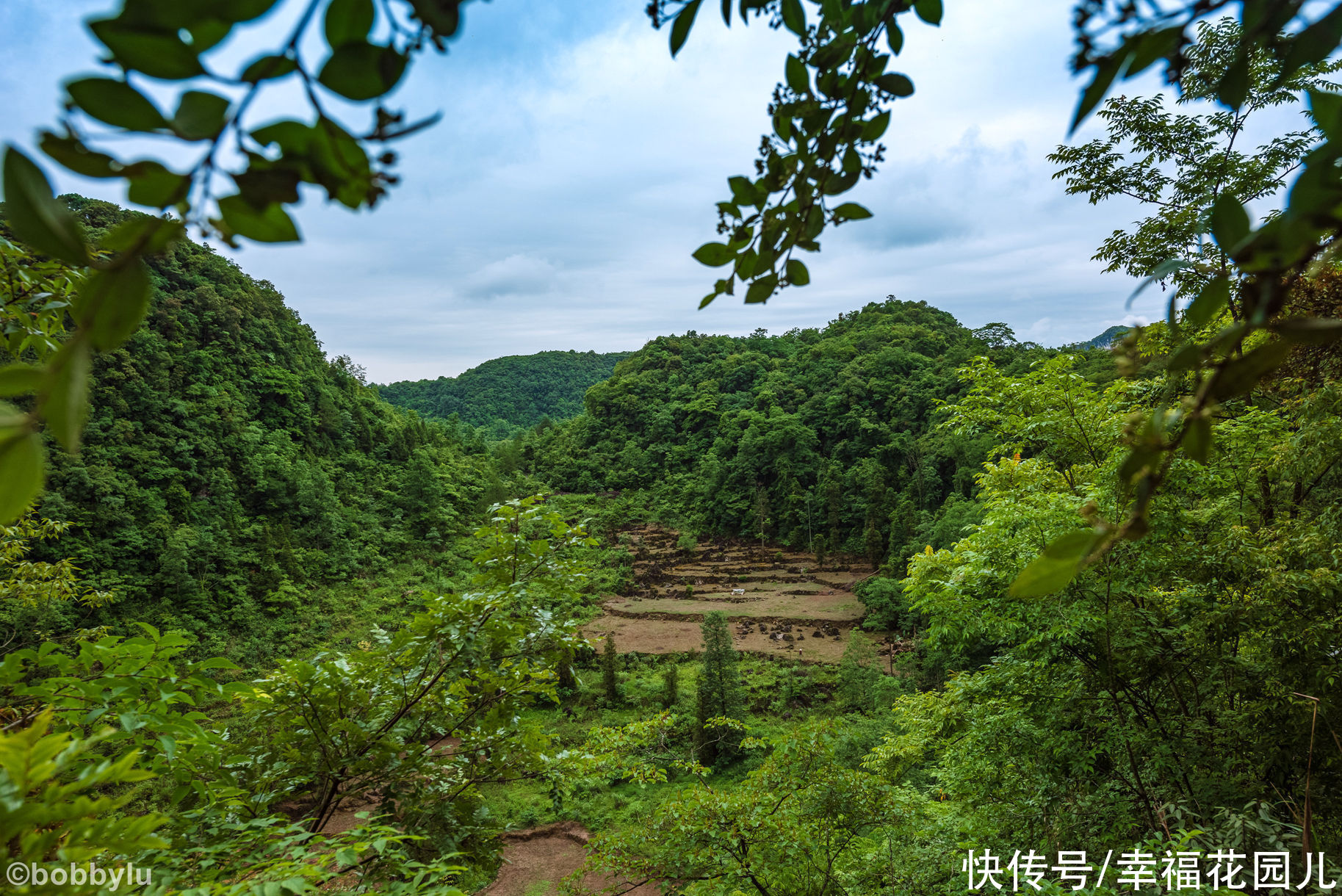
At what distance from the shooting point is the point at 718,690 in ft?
38.7

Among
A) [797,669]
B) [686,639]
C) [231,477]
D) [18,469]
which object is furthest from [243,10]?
[231,477]

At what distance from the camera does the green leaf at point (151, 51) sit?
30 centimetres

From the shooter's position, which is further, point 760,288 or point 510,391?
point 510,391

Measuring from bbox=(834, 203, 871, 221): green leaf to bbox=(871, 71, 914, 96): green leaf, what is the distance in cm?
15

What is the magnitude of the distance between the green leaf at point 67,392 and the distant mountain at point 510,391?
190 feet

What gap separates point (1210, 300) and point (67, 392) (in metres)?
0.73

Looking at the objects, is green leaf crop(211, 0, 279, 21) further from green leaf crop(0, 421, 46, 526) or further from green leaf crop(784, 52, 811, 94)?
green leaf crop(784, 52, 811, 94)

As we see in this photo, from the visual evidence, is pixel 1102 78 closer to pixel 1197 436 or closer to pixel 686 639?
pixel 1197 436

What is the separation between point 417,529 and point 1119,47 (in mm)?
26506

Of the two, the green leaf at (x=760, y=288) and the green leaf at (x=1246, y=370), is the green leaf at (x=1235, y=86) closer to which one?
the green leaf at (x=1246, y=370)

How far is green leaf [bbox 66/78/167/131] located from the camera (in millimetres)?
307

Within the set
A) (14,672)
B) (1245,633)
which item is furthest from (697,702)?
(14,672)

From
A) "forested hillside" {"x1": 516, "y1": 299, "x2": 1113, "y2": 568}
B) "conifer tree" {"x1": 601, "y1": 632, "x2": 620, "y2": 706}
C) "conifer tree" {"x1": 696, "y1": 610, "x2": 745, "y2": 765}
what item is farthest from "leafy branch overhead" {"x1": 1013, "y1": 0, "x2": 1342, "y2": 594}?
"forested hillside" {"x1": 516, "y1": 299, "x2": 1113, "y2": 568}
